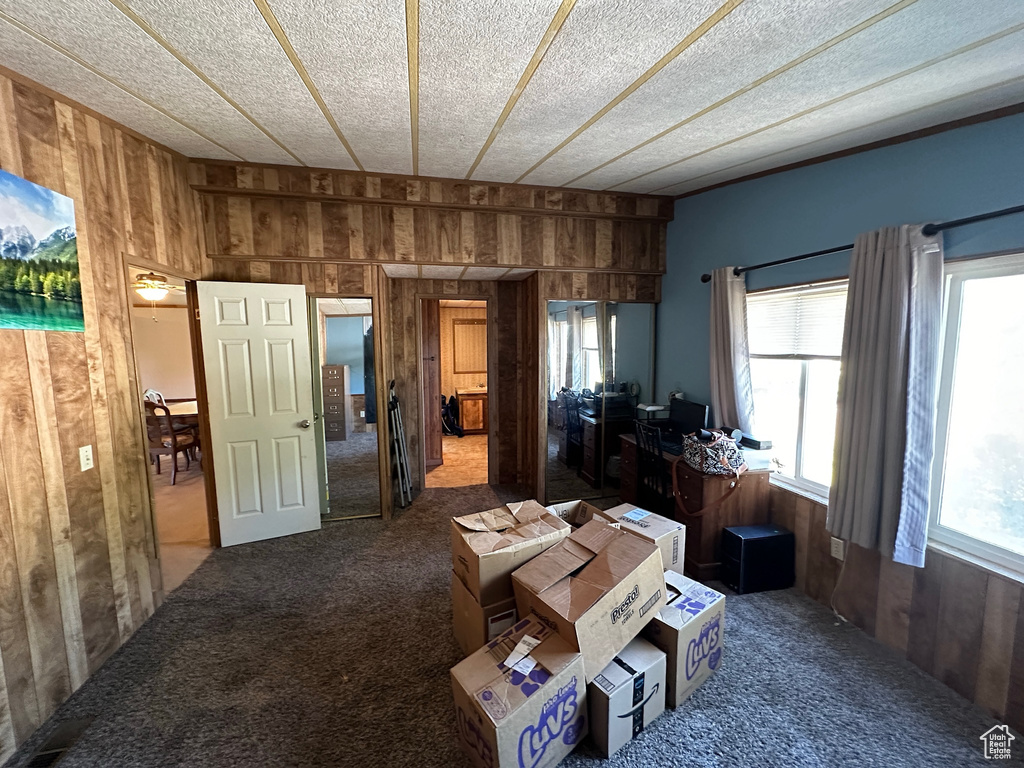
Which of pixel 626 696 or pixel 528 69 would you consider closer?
pixel 626 696

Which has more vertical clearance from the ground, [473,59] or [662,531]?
[473,59]

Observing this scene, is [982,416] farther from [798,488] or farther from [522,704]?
[522,704]

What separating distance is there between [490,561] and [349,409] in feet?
8.51

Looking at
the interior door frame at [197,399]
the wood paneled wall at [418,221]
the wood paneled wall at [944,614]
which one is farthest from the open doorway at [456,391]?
the wood paneled wall at [944,614]

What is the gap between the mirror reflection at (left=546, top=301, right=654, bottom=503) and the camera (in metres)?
3.94

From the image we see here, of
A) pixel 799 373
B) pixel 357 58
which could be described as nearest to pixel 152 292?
pixel 357 58

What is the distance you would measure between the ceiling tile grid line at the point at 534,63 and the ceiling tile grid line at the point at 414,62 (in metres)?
0.42

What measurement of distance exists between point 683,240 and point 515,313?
175 centimetres

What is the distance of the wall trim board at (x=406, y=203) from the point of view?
3012mm

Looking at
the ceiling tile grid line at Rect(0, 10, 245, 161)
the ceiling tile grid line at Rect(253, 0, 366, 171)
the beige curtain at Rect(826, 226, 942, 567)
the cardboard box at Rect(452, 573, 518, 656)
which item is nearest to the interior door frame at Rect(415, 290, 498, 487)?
the ceiling tile grid line at Rect(253, 0, 366, 171)

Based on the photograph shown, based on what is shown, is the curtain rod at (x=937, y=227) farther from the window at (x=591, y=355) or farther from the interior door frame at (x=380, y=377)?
the interior door frame at (x=380, y=377)

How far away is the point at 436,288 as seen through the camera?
4.24 meters

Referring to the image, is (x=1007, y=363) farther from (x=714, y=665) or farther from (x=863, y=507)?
(x=714, y=665)

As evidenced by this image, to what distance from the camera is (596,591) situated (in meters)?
1.57
